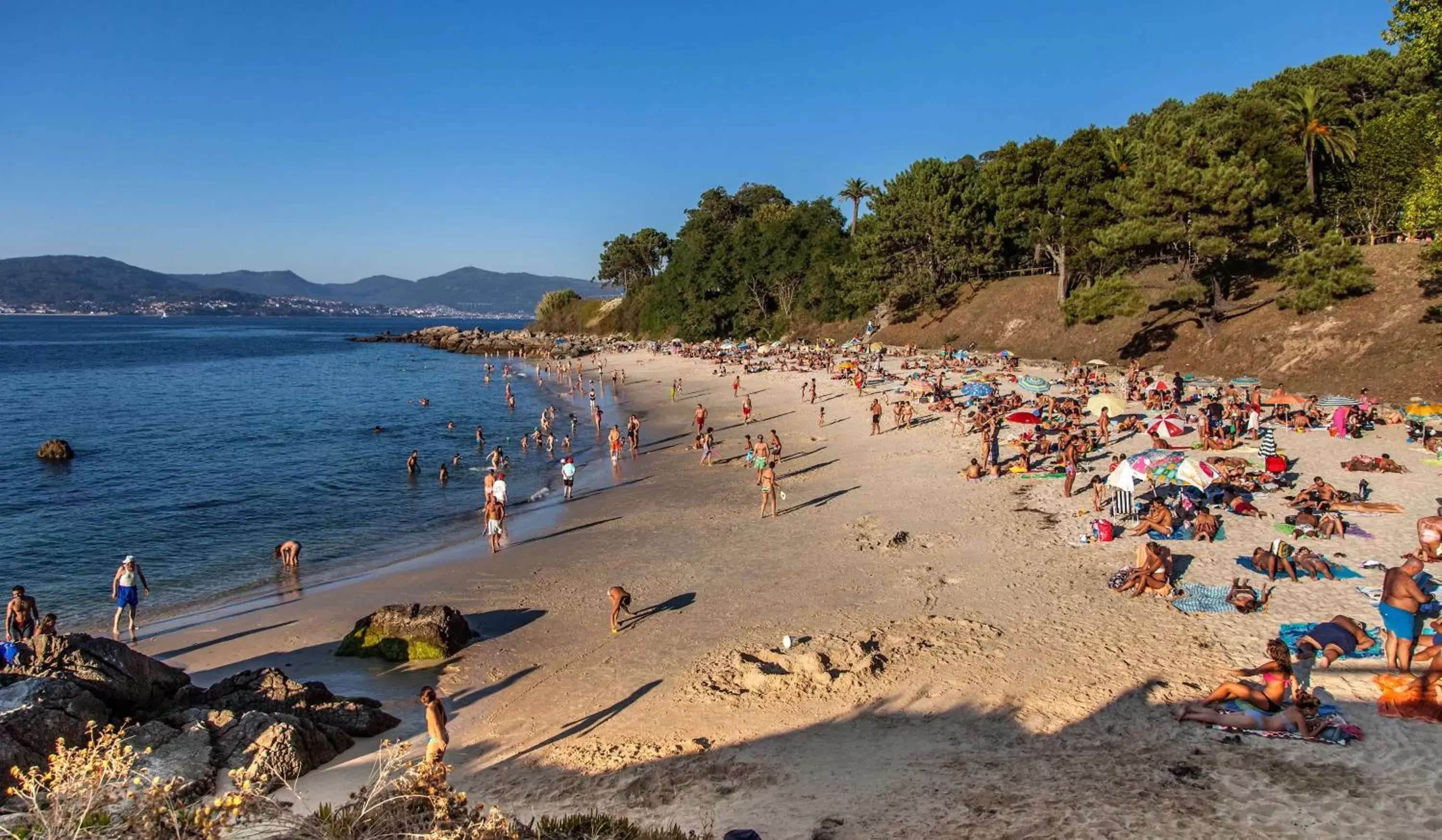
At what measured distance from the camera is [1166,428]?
21.4 meters

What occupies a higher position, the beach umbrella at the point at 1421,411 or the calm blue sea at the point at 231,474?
the beach umbrella at the point at 1421,411

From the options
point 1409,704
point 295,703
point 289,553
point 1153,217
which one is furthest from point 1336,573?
point 1153,217

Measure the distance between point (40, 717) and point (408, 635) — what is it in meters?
4.69

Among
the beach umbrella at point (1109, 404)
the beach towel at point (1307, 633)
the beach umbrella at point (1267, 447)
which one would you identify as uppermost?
the beach umbrella at point (1109, 404)

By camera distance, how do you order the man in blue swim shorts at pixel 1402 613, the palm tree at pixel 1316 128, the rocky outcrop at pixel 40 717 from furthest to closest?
the palm tree at pixel 1316 128, the man in blue swim shorts at pixel 1402 613, the rocky outcrop at pixel 40 717

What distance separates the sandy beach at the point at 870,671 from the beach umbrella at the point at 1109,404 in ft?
18.0

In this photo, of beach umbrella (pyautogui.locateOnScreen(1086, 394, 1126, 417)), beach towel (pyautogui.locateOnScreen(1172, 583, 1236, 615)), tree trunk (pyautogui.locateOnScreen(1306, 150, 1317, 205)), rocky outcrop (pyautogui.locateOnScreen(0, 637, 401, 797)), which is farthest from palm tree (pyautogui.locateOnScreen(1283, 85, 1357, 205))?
rocky outcrop (pyautogui.locateOnScreen(0, 637, 401, 797))

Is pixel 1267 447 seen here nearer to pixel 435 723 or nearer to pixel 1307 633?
pixel 1307 633

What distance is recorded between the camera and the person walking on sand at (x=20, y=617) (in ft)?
42.4

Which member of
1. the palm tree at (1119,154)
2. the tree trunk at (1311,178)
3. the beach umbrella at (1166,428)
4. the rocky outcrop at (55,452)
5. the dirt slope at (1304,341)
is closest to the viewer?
the beach umbrella at (1166,428)

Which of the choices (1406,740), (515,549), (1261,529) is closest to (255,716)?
(515,549)

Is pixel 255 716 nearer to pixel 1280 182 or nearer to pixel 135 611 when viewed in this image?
pixel 135 611

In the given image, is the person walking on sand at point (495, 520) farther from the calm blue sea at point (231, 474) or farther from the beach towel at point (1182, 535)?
the beach towel at point (1182, 535)

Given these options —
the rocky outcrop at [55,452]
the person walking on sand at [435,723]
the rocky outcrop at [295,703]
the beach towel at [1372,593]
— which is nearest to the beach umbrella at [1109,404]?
the beach towel at [1372,593]
